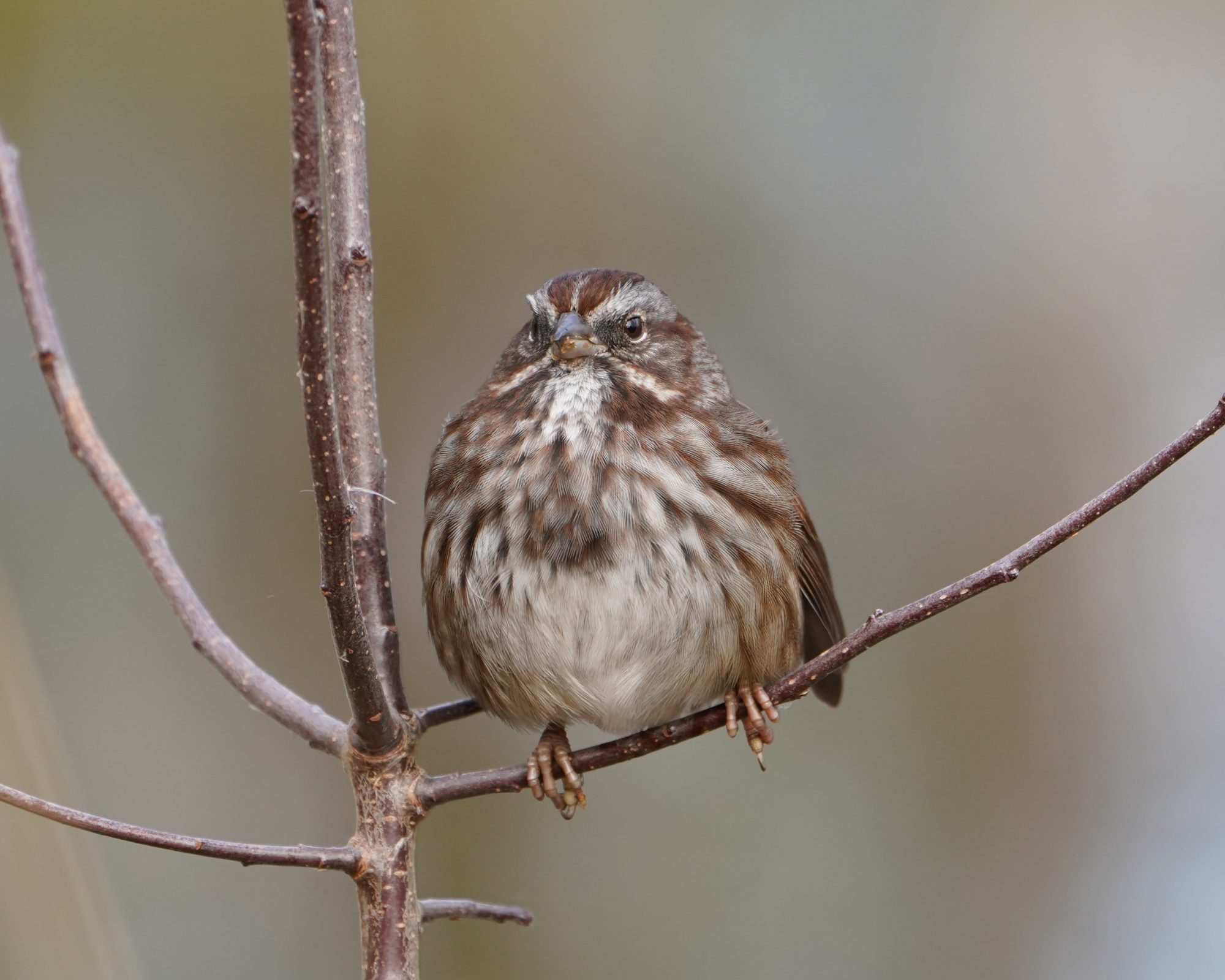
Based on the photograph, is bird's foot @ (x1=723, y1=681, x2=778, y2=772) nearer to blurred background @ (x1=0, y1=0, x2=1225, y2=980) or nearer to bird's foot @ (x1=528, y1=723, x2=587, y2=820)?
bird's foot @ (x1=528, y1=723, x2=587, y2=820)

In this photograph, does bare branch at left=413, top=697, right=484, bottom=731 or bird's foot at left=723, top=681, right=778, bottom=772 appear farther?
bird's foot at left=723, top=681, right=778, bottom=772

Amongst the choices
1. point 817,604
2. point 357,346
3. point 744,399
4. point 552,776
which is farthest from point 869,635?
point 744,399

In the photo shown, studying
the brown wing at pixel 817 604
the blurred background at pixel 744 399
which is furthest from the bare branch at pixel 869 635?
the blurred background at pixel 744 399

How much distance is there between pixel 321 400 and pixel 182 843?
2.79ft

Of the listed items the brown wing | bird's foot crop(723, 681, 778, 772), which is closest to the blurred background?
the brown wing

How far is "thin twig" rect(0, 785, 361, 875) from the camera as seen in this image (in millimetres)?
2285

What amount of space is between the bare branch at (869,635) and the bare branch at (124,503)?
12.9 inches

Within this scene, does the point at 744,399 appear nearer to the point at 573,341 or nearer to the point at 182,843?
the point at 573,341

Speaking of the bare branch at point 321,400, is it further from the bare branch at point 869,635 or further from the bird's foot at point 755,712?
the bird's foot at point 755,712

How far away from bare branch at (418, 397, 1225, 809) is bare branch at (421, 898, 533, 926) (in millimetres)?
232

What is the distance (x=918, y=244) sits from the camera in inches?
259

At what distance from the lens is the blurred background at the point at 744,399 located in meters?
5.91

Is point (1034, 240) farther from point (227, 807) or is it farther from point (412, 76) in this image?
point (227, 807)

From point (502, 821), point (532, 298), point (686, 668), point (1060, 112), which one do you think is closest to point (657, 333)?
point (532, 298)
